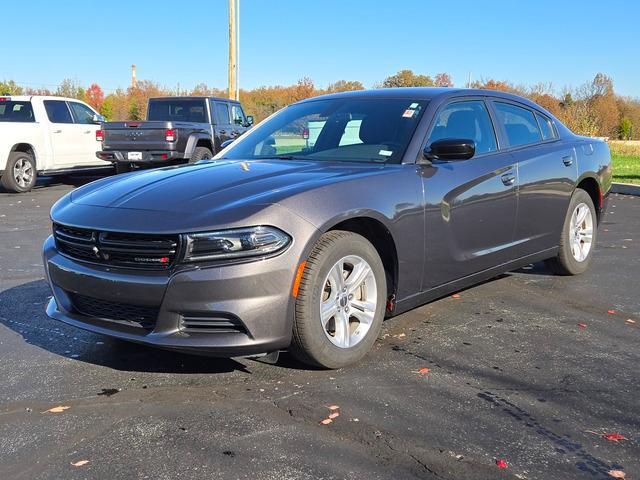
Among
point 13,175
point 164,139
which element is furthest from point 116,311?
point 13,175

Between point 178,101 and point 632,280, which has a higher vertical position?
point 178,101

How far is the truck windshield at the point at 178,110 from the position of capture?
1499 cm

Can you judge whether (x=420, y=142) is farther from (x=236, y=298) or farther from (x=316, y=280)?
(x=236, y=298)

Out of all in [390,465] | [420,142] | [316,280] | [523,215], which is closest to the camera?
[390,465]

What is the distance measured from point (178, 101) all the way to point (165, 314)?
42.3 ft

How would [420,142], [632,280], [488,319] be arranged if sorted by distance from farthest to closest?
[632,280] → [488,319] → [420,142]

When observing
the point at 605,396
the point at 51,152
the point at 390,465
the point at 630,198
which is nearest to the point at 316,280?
the point at 390,465

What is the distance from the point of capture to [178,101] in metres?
15.4

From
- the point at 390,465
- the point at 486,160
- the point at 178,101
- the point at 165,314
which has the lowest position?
the point at 390,465

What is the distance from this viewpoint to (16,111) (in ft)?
46.1

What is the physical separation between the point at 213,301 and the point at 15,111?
1270cm

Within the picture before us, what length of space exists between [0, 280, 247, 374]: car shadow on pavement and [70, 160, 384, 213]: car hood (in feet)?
3.07

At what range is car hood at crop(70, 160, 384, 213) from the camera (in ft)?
11.4

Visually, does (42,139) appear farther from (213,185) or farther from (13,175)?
(213,185)
